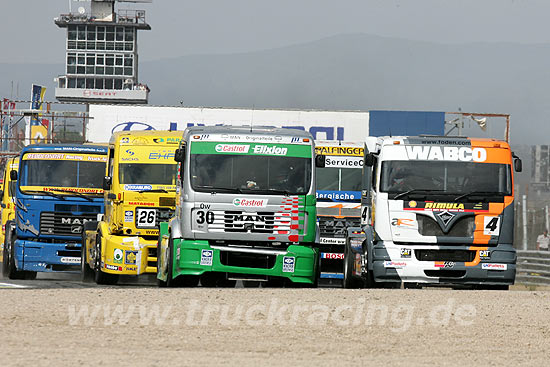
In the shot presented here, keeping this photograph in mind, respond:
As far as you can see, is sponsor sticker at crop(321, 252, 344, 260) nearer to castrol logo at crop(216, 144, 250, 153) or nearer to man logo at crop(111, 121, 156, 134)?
castrol logo at crop(216, 144, 250, 153)

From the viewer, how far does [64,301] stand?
14.1 metres

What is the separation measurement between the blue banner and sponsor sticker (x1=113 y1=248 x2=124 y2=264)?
4462mm

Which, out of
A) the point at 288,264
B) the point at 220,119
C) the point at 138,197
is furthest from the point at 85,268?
the point at 220,119

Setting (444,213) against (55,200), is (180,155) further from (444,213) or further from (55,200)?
(55,200)

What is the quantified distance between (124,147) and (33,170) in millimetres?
3595

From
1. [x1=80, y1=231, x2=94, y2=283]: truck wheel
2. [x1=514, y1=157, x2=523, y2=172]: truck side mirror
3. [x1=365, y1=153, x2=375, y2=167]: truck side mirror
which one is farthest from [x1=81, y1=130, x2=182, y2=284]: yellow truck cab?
[x1=514, y1=157, x2=523, y2=172]: truck side mirror

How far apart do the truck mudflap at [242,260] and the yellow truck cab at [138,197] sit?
7.15ft

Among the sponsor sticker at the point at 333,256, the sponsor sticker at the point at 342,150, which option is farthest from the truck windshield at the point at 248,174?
the sponsor sticker at the point at 342,150

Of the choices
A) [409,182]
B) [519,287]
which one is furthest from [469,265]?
[519,287]

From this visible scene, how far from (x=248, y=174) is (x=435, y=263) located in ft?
11.0

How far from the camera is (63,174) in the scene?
72.8ft

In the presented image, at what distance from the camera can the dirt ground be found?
32.1 feet

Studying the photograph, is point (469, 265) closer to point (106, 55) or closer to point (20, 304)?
point (20, 304)

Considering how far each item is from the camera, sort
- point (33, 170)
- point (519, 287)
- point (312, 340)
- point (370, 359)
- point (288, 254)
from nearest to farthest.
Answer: point (370, 359), point (312, 340), point (288, 254), point (33, 170), point (519, 287)
